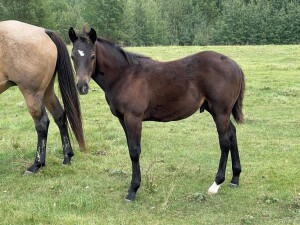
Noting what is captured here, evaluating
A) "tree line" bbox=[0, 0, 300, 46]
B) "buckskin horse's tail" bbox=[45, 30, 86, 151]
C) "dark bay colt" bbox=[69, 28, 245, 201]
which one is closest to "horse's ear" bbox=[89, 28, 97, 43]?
"dark bay colt" bbox=[69, 28, 245, 201]

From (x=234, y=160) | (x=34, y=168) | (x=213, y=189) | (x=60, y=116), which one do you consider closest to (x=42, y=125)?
(x=60, y=116)

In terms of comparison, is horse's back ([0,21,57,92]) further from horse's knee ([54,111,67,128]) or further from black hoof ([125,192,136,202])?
black hoof ([125,192,136,202])

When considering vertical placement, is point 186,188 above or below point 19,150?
above

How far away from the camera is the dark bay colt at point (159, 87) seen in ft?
17.1

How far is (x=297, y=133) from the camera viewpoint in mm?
8656

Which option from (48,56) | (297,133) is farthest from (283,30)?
(48,56)

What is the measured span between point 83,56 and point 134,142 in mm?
1258

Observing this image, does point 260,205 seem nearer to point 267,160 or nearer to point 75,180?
point 267,160

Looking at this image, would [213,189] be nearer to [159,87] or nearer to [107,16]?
[159,87]

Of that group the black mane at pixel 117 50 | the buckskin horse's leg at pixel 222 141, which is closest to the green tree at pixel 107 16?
the black mane at pixel 117 50

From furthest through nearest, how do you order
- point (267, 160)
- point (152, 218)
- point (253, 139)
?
point (253, 139)
point (267, 160)
point (152, 218)

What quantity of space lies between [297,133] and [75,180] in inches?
194

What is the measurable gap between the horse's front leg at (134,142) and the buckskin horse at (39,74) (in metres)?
1.60

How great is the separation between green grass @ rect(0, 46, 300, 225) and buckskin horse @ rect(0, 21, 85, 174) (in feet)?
2.19
